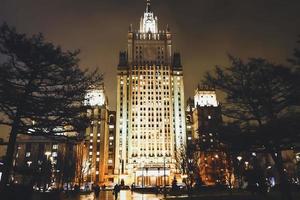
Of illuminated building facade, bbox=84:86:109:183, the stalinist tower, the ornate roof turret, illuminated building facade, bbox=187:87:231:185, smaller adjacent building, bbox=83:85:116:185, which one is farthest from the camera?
the ornate roof turret

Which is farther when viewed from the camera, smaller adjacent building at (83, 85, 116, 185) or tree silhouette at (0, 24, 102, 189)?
smaller adjacent building at (83, 85, 116, 185)

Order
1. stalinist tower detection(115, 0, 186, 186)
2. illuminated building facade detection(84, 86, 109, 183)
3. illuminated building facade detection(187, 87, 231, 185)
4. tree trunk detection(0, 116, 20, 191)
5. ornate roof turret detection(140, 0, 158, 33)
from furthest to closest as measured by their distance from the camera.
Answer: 1. ornate roof turret detection(140, 0, 158, 33)
2. illuminated building facade detection(84, 86, 109, 183)
3. stalinist tower detection(115, 0, 186, 186)
4. illuminated building facade detection(187, 87, 231, 185)
5. tree trunk detection(0, 116, 20, 191)

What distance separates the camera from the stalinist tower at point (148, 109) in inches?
5482


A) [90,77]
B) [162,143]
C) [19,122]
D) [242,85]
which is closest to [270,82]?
[242,85]

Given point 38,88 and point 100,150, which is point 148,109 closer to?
point 100,150

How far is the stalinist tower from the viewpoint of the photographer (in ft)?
457

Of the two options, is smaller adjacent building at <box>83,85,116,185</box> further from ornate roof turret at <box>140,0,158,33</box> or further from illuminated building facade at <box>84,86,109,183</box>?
ornate roof turret at <box>140,0,158,33</box>

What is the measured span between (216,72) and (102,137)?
423 feet

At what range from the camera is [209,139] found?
31.7 m

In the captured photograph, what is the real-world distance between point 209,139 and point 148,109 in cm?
11466

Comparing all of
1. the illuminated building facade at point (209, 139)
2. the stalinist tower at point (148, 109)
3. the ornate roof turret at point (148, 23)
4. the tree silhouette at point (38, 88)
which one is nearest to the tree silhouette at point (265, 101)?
the illuminated building facade at point (209, 139)

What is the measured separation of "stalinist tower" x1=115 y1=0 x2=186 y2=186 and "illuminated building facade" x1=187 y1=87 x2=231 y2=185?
1884 cm

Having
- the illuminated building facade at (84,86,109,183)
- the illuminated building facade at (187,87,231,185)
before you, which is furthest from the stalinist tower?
the illuminated building facade at (187,87,231,185)

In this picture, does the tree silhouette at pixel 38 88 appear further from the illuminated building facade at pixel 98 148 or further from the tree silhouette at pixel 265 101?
the illuminated building facade at pixel 98 148
